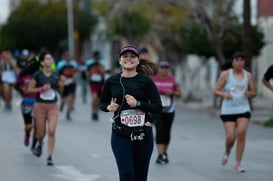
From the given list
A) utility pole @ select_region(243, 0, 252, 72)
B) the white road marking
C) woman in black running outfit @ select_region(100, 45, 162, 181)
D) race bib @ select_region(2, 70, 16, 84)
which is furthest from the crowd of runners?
utility pole @ select_region(243, 0, 252, 72)

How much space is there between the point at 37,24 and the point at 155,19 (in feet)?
128

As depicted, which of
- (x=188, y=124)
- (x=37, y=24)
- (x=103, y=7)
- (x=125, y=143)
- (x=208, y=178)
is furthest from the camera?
(x=37, y=24)

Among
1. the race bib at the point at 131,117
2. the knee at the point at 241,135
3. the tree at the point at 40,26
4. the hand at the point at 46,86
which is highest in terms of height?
the race bib at the point at 131,117

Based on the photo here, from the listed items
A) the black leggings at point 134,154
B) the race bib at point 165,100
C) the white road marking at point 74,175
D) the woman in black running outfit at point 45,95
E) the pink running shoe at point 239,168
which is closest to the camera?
the black leggings at point 134,154

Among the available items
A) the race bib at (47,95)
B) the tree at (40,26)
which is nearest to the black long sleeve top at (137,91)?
the race bib at (47,95)

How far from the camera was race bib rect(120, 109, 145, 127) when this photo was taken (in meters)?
8.08

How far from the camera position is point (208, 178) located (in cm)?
1157

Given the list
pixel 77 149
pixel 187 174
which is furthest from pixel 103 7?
pixel 187 174

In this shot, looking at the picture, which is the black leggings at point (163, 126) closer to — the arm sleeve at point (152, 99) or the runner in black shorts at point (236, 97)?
the runner in black shorts at point (236, 97)

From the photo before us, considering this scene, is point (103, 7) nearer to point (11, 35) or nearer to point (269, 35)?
point (269, 35)

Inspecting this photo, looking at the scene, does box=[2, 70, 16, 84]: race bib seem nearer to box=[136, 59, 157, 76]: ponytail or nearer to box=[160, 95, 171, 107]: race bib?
box=[160, 95, 171, 107]: race bib

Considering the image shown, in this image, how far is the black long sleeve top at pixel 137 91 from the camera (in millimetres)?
8125

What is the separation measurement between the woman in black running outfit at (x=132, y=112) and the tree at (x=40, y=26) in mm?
60948

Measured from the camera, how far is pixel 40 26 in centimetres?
7162
